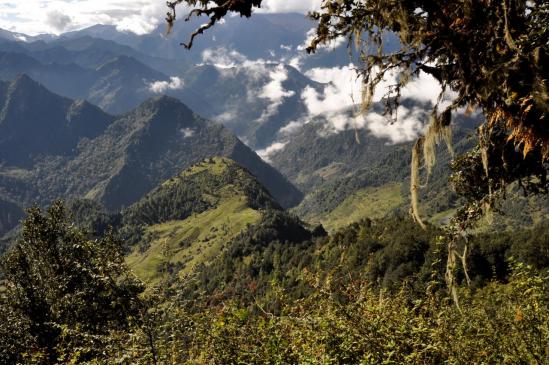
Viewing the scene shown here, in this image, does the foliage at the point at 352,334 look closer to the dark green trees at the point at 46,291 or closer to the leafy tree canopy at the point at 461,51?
the leafy tree canopy at the point at 461,51

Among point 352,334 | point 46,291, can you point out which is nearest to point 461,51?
point 352,334

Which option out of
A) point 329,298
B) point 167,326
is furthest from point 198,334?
point 329,298

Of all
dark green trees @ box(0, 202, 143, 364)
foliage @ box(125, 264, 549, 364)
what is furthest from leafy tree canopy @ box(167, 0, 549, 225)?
dark green trees @ box(0, 202, 143, 364)

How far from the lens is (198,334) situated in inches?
603

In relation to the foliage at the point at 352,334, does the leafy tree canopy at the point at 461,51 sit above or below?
above

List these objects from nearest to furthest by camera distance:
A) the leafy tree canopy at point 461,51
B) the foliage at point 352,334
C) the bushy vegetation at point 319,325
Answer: the leafy tree canopy at point 461,51, the foliage at point 352,334, the bushy vegetation at point 319,325

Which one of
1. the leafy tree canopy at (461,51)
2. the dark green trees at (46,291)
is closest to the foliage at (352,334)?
the leafy tree canopy at (461,51)

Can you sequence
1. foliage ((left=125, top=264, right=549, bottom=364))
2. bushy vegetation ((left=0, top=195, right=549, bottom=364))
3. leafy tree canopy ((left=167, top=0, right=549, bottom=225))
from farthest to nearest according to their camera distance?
1. bushy vegetation ((left=0, top=195, right=549, bottom=364))
2. foliage ((left=125, top=264, right=549, bottom=364))
3. leafy tree canopy ((left=167, top=0, right=549, bottom=225))

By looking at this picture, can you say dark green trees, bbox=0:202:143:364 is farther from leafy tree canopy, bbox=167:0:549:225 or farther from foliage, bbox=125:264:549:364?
leafy tree canopy, bbox=167:0:549:225

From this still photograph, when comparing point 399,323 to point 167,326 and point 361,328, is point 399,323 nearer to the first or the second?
point 361,328

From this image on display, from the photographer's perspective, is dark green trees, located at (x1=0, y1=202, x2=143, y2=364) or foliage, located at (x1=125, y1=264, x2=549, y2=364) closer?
foliage, located at (x1=125, y1=264, x2=549, y2=364)

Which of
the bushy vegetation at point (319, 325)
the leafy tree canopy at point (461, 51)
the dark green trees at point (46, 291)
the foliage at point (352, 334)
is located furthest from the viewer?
→ the dark green trees at point (46, 291)

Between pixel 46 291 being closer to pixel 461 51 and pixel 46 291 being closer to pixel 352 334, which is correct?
pixel 352 334

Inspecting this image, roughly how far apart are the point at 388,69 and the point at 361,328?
7.14 metres
